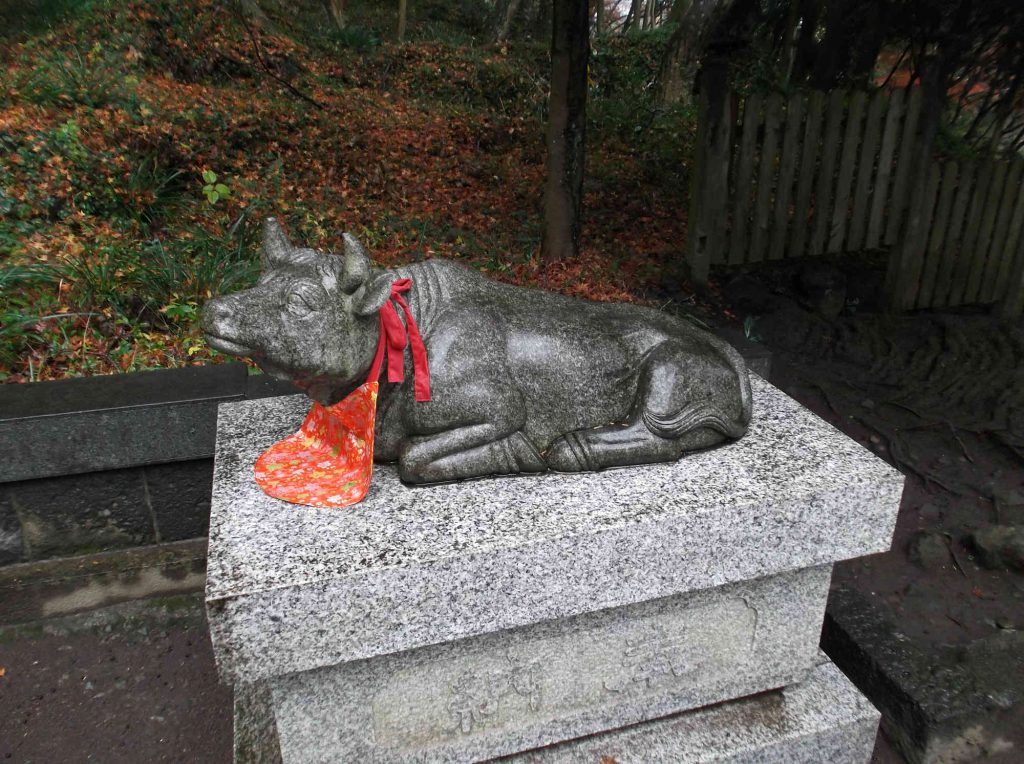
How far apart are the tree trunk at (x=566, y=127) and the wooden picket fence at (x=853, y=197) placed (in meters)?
0.97

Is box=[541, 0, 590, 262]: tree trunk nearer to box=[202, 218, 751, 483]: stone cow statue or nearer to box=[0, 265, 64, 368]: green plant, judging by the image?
box=[202, 218, 751, 483]: stone cow statue

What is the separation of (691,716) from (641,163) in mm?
6912

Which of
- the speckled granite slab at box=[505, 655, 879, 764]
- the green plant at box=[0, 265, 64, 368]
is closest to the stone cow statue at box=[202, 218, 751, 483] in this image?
the speckled granite slab at box=[505, 655, 879, 764]

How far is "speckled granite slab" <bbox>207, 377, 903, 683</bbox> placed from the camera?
1.95 m

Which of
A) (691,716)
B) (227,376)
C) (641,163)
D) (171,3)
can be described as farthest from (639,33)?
(691,716)

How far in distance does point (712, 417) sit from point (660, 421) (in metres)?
0.21

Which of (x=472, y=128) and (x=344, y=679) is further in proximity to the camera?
(x=472, y=128)

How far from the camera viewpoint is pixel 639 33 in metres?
12.7

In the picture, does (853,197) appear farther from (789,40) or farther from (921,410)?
(789,40)

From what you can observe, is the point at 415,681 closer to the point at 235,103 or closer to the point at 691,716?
the point at 691,716

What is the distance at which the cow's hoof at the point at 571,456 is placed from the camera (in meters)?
2.45

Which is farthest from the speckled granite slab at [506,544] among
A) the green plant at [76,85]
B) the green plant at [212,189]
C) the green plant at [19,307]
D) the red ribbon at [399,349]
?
the green plant at [76,85]

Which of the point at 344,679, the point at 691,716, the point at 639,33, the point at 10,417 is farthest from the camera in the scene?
the point at 639,33

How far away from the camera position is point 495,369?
7.70 ft
